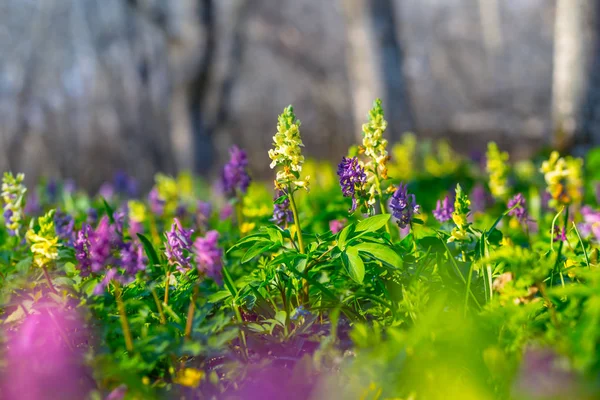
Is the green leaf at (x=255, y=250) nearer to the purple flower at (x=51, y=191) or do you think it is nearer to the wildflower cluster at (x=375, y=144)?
the wildflower cluster at (x=375, y=144)

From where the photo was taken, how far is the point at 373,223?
1845 millimetres

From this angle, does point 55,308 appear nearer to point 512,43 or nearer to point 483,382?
point 483,382

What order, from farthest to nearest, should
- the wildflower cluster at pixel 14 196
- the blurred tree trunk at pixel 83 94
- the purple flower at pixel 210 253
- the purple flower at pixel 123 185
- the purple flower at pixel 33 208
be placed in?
the blurred tree trunk at pixel 83 94, the purple flower at pixel 123 185, the purple flower at pixel 33 208, the wildflower cluster at pixel 14 196, the purple flower at pixel 210 253

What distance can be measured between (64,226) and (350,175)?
4.76 feet

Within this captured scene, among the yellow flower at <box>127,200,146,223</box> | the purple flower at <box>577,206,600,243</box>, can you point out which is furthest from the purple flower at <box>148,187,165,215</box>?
the purple flower at <box>577,206,600,243</box>

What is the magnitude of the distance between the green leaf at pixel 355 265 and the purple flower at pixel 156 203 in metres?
2.54

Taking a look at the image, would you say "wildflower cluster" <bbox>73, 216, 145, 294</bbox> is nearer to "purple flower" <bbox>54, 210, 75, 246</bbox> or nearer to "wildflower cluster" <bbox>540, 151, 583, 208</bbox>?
"purple flower" <bbox>54, 210, 75, 246</bbox>

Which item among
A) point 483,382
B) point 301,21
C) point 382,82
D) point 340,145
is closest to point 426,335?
point 483,382

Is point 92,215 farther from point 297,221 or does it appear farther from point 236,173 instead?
point 297,221

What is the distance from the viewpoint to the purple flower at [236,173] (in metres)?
2.82

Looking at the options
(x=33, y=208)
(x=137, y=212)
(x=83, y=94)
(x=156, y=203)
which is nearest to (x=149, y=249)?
(x=137, y=212)

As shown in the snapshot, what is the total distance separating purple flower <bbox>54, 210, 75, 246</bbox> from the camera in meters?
2.49

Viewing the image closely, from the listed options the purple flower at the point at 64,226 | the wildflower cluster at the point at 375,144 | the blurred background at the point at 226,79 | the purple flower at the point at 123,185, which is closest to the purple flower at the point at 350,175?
the wildflower cluster at the point at 375,144

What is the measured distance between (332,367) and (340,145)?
1394 cm
